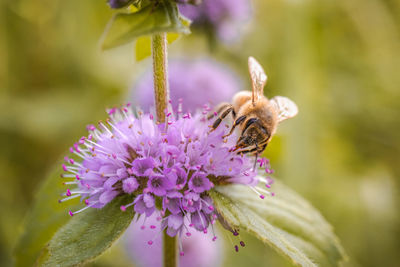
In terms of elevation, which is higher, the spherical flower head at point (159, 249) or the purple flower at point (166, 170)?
the purple flower at point (166, 170)

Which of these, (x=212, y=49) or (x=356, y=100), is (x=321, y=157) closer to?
(x=356, y=100)

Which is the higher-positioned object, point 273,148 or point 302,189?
point 273,148

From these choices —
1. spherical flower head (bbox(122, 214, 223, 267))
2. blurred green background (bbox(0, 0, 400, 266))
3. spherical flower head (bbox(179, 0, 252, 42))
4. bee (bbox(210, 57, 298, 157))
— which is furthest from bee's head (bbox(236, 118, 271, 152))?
spherical flower head (bbox(179, 0, 252, 42))

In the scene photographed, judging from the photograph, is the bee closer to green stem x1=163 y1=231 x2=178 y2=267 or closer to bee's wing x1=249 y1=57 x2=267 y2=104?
bee's wing x1=249 y1=57 x2=267 y2=104

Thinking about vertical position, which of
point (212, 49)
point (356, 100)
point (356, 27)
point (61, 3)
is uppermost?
point (61, 3)

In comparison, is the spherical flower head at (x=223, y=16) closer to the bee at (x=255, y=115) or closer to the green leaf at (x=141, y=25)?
the bee at (x=255, y=115)

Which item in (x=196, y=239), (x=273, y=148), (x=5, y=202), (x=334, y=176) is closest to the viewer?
(x=273, y=148)

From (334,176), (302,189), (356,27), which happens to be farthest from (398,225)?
(356,27)

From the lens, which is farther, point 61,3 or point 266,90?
point 61,3

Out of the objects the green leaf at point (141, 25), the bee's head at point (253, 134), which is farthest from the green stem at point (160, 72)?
the bee's head at point (253, 134)
